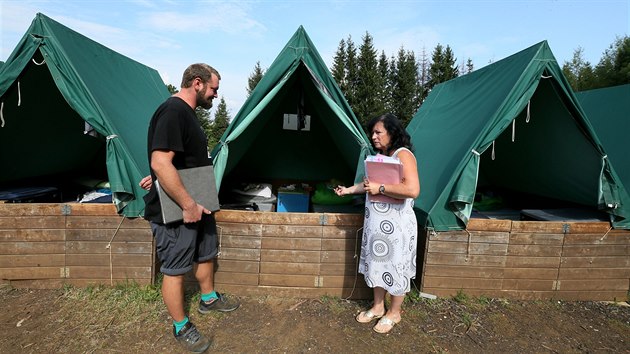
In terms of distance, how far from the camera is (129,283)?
2.56 metres

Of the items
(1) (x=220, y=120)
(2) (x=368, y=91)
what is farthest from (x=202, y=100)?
(2) (x=368, y=91)

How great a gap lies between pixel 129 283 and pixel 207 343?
1.03m

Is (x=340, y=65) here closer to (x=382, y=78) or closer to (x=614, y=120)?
(x=382, y=78)

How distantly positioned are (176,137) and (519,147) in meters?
3.87

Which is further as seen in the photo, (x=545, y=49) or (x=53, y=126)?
(x=53, y=126)

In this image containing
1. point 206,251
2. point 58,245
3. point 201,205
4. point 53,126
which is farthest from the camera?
point 53,126

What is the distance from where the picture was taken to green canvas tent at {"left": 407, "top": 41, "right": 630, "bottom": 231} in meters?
2.54

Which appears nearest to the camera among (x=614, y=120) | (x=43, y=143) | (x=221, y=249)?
(x=221, y=249)

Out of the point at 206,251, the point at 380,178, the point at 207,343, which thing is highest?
the point at 380,178

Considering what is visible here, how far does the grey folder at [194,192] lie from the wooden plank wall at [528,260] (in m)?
1.75

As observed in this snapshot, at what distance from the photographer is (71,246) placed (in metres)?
2.52

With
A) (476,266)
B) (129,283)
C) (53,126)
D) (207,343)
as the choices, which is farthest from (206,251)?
(53,126)

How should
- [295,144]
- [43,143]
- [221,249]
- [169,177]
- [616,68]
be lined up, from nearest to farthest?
[169,177] < [221,249] < [43,143] < [295,144] < [616,68]

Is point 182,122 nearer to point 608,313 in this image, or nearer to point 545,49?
point 545,49
